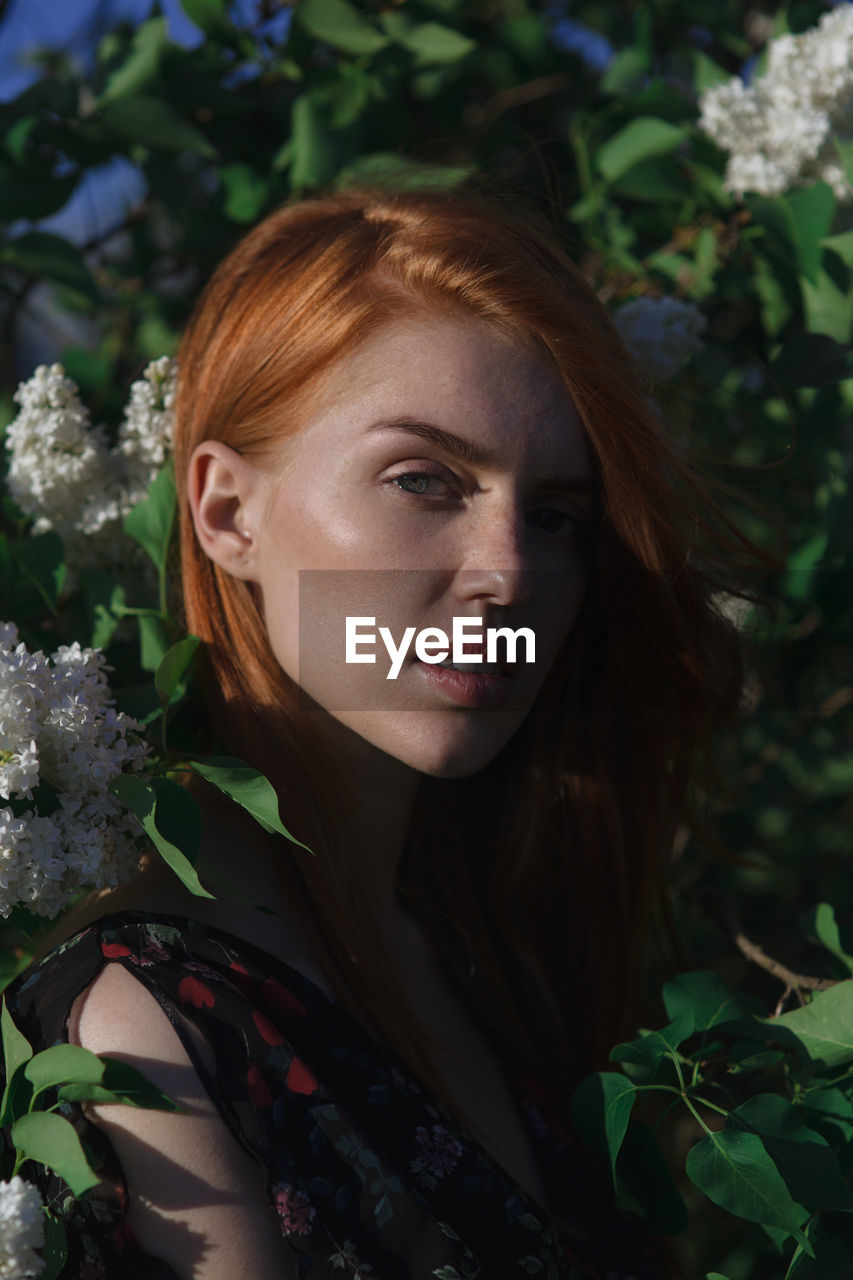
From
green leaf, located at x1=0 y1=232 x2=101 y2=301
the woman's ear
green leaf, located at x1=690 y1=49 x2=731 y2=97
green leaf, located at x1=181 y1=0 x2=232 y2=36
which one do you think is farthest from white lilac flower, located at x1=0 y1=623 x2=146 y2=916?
green leaf, located at x1=690 y1=49 x2=731 y2=97

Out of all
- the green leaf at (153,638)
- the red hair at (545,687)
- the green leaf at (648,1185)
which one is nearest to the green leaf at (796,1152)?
the green leaf at (648,1185)

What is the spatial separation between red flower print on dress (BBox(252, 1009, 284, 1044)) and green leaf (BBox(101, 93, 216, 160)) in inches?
48.9

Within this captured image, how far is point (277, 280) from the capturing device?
132 centimetres

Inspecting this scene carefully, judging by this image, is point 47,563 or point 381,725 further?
point 47,563

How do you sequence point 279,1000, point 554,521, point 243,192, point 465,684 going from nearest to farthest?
point 279,1000, point 465,684, point 554,521, point 243,192

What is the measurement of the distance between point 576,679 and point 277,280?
70 cm

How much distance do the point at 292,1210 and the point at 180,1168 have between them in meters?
0.11

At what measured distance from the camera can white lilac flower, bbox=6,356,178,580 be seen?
1407mm

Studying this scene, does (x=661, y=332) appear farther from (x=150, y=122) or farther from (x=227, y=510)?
(x=150, y=122)

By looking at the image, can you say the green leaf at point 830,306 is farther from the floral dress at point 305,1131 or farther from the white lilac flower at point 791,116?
the floral dress at point 305,1131

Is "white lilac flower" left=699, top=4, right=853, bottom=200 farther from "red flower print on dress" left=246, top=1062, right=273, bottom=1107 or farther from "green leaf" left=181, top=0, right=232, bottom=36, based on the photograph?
"red flower print on dress" left=246, top=1062, right=273, bottom=1107

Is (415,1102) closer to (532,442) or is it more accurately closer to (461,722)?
(461,722)

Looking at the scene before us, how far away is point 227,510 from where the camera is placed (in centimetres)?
130

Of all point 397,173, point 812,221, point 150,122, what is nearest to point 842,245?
point 812,221
